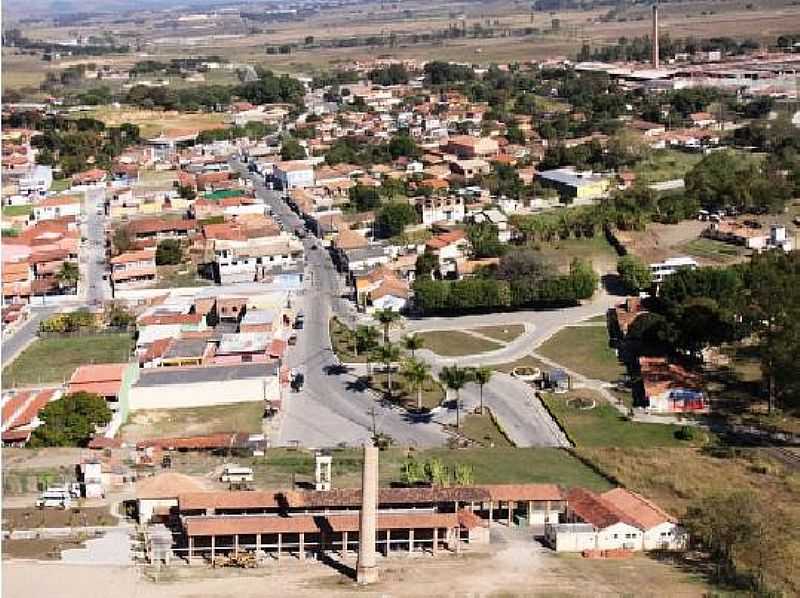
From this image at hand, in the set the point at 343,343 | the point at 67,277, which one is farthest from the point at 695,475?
the point at 67,277

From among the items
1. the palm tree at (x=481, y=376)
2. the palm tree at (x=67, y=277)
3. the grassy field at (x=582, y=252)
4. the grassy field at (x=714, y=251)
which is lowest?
the palm tree at (x=67, y=277)

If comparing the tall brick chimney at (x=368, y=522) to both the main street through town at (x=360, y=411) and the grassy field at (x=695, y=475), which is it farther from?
the main street through town at (x=360, y=411)

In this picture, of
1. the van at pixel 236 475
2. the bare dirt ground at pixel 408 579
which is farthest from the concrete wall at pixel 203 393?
the bare dirt ground at pixel 408 579

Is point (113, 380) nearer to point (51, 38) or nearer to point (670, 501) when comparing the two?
point (670, 501)

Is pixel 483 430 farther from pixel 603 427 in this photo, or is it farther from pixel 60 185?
pixel 60 185

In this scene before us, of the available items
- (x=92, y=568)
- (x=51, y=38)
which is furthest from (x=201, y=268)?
(x=51, y=38)

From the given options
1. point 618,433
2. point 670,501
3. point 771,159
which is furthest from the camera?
point 771,159

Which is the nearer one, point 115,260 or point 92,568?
point 92,568
